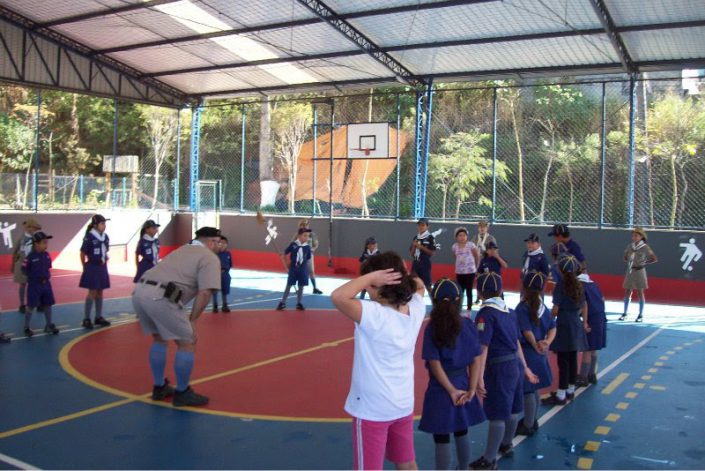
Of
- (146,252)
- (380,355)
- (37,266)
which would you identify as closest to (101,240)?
(146,252)

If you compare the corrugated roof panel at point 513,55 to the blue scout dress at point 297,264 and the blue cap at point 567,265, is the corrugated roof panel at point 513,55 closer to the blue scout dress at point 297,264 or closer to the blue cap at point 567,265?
the blue scout dress at point 297,264

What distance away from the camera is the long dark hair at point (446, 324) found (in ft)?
15.6

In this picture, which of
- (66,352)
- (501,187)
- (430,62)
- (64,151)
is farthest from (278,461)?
(64,151)

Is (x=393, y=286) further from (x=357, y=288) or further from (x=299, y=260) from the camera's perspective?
(x=299, y=260)

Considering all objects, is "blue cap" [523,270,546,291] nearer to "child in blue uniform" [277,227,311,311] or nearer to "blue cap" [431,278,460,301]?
"blue cap" [431,278,460,301]

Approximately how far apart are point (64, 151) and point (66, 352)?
30.6m

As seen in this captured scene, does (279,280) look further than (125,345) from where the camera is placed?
Yes

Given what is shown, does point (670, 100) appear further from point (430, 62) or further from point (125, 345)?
point (125, 345)

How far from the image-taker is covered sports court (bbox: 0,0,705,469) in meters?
6.75

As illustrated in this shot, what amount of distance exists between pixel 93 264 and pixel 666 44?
13763 mm

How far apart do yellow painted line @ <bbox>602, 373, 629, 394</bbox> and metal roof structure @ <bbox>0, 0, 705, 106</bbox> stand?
9211 millimetres

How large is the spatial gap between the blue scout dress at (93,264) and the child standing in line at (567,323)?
771 centimetres

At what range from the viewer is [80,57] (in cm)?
2280

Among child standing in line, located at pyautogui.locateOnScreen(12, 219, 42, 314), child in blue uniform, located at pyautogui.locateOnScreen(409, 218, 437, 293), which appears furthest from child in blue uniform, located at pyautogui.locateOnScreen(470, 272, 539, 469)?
Answer: child standing in line, located at pyautogui.locateOnScreen(12, 219, 42, 314)
